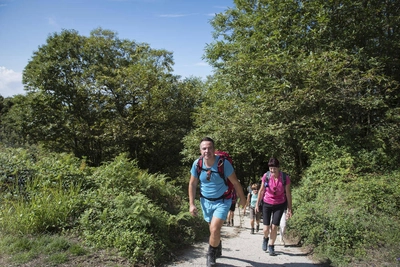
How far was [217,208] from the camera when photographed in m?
4.43


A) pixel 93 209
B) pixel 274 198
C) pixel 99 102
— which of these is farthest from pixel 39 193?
pixel 99 102

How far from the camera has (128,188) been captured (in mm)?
6344

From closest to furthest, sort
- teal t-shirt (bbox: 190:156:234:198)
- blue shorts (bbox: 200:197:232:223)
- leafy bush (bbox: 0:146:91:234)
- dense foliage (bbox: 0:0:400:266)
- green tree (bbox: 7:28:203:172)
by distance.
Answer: blue shorts (bbox: 200:197:232:223), teal t-shirt (bbox: 190:156:234:198), leafy bush (bbox: 0:146:91:234), dense foliage (bbox: 0:0:400:266), green tree (bbox: 7:28:203:172)

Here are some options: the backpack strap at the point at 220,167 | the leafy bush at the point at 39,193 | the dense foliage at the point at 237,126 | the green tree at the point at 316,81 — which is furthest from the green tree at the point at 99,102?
the backpack strap at the point at 220,167

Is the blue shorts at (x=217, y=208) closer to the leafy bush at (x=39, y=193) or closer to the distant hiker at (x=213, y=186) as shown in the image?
the distant hiker at (x=213, y=186)

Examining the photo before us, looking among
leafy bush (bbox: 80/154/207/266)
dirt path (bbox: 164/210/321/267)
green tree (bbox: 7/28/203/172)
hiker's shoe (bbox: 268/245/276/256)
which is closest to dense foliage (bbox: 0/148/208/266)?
leafy bush (bbox: 80/154/207/266)

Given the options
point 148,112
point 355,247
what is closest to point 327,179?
point 355,247

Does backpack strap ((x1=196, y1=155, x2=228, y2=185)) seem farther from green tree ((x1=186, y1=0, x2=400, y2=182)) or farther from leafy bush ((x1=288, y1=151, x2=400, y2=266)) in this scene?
green tree ((x1=186, y1=0, x2=400, y2=182))

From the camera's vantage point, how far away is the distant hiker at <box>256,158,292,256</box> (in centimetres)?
546

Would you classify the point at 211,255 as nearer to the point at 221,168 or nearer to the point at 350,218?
the point at 221,168

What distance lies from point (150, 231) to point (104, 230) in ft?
2.57

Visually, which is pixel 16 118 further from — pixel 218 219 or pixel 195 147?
pixel 218 219

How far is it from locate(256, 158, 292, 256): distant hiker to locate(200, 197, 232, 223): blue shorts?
139 centimetres

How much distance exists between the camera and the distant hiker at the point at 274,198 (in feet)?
17.9
